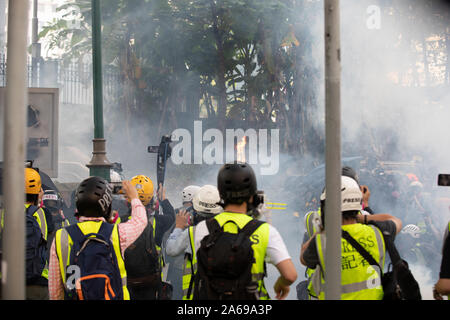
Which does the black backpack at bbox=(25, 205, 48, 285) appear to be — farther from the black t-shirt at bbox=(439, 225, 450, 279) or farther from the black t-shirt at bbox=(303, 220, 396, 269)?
the black t-shirt at bbox=(439, 225, 450, 279)

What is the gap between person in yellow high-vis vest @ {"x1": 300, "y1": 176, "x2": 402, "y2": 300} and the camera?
3119 millimetres

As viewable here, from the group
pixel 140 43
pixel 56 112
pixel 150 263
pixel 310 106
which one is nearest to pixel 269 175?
pixel 310 106

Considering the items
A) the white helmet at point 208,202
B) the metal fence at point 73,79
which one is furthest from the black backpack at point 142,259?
the metal fence at point 73,79

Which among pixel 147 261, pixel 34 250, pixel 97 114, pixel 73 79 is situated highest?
pixel 73 79

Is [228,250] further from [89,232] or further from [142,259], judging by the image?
[142,259]

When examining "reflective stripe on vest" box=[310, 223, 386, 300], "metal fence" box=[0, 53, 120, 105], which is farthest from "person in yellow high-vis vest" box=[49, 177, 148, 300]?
"metal fence" box=[0, 53, 120, 105]

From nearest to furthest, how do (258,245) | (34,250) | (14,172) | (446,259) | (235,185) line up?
1. (14,172)
2. (258,245)
3. (235,185)
4. (446,259)
5. (34,250)

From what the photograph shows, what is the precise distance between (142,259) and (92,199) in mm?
1569

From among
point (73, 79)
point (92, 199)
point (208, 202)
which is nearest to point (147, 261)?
point (208, 202)

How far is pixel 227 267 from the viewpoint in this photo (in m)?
2.79

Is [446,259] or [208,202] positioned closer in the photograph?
[446,259]

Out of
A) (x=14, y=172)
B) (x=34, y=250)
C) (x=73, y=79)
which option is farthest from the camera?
(x=73, y=79)

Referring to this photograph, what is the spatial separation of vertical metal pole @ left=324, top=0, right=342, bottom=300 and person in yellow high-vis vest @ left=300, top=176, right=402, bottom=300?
1.28ft

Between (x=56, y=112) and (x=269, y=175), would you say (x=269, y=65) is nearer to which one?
(x=269, y=175)
